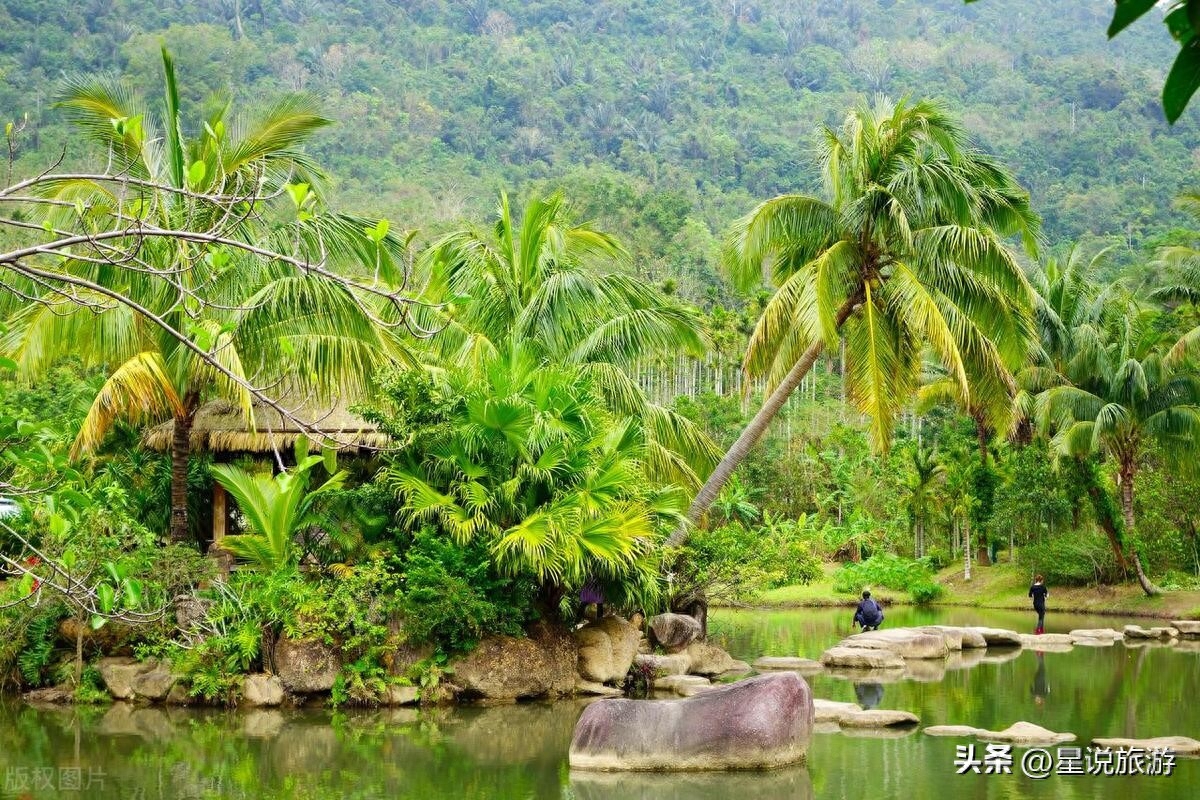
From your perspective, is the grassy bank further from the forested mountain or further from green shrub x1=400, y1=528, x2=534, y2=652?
the forested mountain

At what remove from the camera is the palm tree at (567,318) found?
17578 millimetres

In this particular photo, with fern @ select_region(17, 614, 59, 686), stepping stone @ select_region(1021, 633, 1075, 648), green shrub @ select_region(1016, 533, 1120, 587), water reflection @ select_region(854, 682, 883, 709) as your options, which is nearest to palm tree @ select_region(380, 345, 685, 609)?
water reflection @ select_region(854, 682, 883, 709)

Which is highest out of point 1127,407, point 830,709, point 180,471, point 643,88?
point 643,88

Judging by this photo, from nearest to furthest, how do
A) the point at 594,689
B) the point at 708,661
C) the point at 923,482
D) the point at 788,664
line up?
1. the point at 594,689
2. the point at 708,661
3. the point at 788,664
4. the point at 923,482

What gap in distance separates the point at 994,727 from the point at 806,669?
17.7 ft

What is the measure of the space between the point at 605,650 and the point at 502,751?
412 centimetres

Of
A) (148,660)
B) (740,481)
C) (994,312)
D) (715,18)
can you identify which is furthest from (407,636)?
(715,18)

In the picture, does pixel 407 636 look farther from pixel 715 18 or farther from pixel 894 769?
pixel 715 18

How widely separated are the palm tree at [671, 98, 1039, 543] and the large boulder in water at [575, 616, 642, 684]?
1898mm

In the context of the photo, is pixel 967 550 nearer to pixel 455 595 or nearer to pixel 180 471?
pixel 455 595

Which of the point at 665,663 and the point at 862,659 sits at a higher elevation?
the point at 665,663

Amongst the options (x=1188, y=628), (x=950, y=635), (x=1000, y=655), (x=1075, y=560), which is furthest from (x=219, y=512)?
(x=1075, y=560)

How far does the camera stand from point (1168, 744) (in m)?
10.6

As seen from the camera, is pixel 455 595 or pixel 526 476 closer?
pixel 455 595
